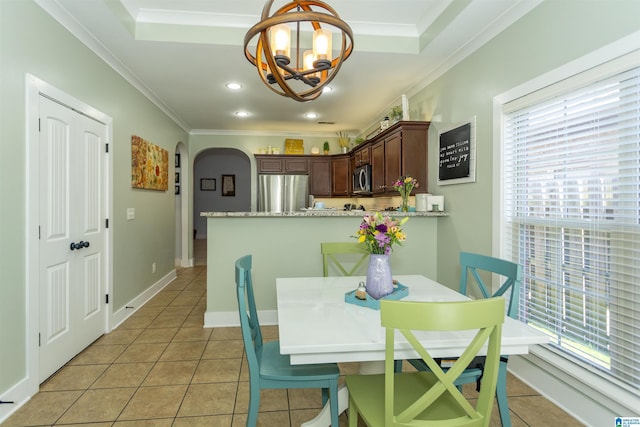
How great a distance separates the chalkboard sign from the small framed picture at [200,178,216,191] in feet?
25.3

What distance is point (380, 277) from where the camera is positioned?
5.45ft

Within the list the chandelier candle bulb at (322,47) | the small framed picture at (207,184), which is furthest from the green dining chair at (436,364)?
the small framed picture at (207,184)

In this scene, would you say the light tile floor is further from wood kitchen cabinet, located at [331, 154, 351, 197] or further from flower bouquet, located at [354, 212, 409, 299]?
wood kitchen cabinet, located at [331, 154, 351, 197]

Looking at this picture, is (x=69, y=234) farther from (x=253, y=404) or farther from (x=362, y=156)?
(x=362, y=156)

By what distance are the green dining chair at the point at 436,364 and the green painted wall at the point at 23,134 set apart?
2087 millimetres

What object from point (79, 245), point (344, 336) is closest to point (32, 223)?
point (79, 245)

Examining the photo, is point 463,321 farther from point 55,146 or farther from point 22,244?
point 55,146

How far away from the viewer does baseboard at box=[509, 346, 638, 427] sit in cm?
170

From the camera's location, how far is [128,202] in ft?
11.8

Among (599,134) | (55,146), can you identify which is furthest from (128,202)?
(599,134)

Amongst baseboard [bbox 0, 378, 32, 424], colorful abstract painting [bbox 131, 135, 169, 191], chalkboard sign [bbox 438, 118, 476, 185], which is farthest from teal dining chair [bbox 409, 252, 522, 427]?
colorful abstract painting [bbox 131, 135, 169, 191]

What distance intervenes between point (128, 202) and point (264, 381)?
9.52 ft

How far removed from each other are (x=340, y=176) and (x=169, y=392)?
4.70 meters

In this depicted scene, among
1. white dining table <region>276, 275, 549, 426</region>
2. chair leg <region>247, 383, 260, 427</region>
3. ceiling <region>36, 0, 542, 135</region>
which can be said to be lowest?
chair leg <region>247, 383, 260, 427</region>
